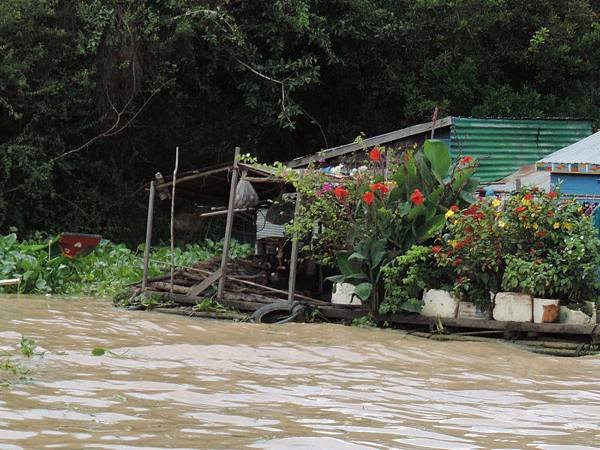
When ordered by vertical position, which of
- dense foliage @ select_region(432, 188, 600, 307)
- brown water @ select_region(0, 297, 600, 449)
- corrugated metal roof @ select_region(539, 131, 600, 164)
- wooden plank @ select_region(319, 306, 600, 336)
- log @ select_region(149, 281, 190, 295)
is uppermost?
corrugated metal roof @ select_region(539, 131, 600, 164)

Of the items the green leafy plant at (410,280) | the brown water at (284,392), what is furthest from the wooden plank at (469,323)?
the brown water at (284,392)

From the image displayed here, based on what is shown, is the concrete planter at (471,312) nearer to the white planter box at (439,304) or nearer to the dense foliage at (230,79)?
the white planter box at (439,304)

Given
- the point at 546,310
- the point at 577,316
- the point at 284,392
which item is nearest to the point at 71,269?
the point at 546,310

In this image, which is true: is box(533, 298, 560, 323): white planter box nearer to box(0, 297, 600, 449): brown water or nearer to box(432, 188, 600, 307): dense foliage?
box(432, 188, 600, 307): dense foliage

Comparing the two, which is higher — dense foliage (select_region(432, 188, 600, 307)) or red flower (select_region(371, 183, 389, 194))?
red flower (select_region(371, 183, 389, 194))

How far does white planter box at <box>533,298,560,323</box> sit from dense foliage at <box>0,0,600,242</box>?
11.7m

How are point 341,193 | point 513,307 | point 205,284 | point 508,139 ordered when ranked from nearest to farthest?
point 513,307 < point 341,193 < point 205,284 < point 508,139

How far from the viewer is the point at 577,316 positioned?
31.5ft

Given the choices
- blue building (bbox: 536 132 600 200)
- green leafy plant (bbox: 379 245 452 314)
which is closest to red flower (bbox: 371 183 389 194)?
green leafy plant (bbox: 379 245 452 314)

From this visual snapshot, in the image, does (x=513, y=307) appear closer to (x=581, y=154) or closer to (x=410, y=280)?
(x=410, y=280)

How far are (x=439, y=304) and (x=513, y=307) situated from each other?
0.90 meters

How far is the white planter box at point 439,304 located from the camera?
1027cm

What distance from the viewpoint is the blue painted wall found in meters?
12.3

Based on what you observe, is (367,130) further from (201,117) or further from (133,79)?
(133,79)
